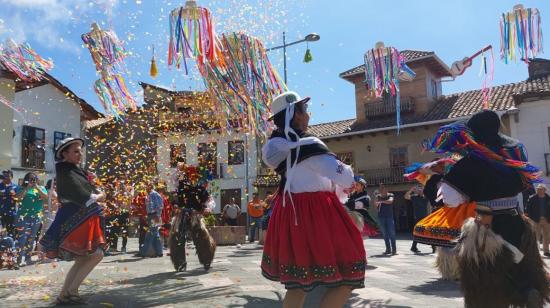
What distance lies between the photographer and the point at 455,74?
8484mm

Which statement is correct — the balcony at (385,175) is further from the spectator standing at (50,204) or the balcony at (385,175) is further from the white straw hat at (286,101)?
the white straw hat at (286,101)

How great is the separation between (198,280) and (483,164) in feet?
13.5

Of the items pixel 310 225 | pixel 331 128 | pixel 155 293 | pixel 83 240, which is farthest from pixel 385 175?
pixel 310 225

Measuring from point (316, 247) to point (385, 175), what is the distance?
80.3ft

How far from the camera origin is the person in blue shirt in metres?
9.21

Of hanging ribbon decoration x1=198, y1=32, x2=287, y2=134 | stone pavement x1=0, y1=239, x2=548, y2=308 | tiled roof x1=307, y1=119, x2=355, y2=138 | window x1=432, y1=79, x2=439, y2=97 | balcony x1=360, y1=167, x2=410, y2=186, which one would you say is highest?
window x1=432, y1=79, x2=439, y2=97

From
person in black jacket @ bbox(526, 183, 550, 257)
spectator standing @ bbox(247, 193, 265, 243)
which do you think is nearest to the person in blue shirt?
spectator standing @ bbox(247, 193, 265, 243)

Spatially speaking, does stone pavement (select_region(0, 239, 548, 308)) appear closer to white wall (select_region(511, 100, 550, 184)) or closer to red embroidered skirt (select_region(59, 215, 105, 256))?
red embroidered skirt (select_region(59, 215, 105, 256))

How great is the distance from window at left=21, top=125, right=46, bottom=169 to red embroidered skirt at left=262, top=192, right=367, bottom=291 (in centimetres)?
2206

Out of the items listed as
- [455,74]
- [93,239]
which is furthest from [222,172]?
[93,239]

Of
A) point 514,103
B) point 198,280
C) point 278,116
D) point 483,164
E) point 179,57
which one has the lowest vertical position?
point 198,280

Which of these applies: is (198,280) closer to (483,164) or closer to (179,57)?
(179,57)

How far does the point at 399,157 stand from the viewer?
26.5m

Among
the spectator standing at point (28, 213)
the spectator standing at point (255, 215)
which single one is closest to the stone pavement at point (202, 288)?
the spectator standing at point (28, 213)
